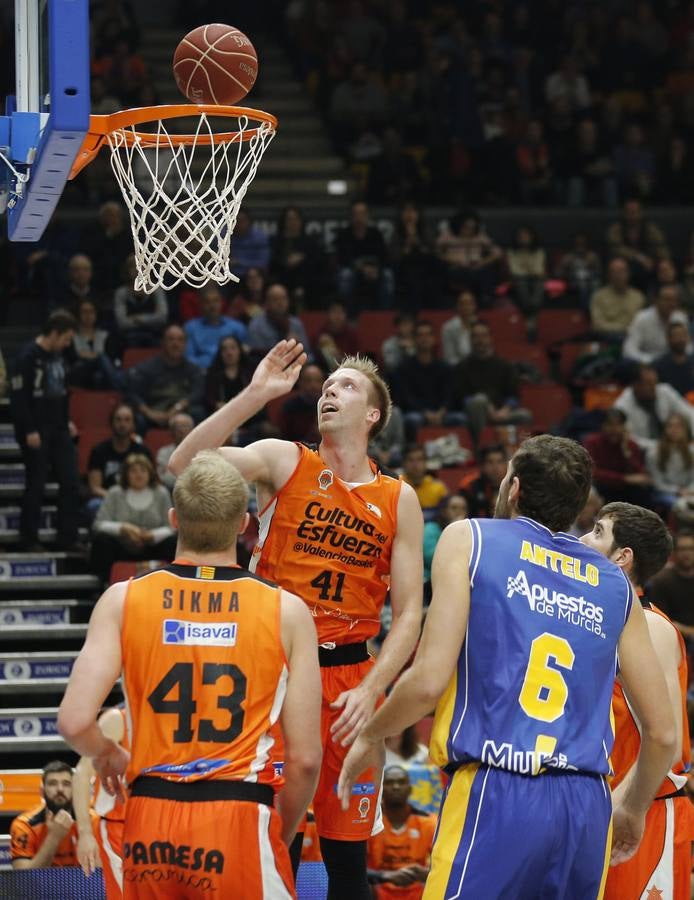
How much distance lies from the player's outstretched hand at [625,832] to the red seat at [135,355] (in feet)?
33.0

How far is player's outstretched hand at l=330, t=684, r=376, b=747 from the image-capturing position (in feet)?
19.0

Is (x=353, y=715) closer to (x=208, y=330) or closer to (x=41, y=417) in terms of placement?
(x=41, y=417)

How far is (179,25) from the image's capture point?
68.6ft

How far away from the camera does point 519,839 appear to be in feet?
14.7

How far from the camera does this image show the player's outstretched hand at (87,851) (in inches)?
315

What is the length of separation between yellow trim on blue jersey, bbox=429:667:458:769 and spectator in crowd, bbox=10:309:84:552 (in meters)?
8.21

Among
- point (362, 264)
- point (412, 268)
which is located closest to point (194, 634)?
point (362, 264)

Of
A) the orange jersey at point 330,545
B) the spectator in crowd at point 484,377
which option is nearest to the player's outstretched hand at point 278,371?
the orange jersey at point 330,545

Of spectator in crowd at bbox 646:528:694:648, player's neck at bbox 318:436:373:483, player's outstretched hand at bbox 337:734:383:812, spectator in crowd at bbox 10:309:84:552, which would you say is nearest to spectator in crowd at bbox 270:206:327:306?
spectator in crowd at bbox 10:309:84:552

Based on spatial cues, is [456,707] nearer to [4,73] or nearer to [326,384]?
[326,384]

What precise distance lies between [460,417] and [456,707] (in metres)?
10.1

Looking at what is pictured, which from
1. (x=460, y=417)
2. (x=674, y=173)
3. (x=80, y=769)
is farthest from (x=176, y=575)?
(x=674, y=173)

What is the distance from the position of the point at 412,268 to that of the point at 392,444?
3.41 m

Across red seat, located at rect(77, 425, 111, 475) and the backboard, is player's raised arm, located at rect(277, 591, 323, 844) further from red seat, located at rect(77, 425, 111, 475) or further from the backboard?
red seat, located at rect(77, 425, 111, 475)
